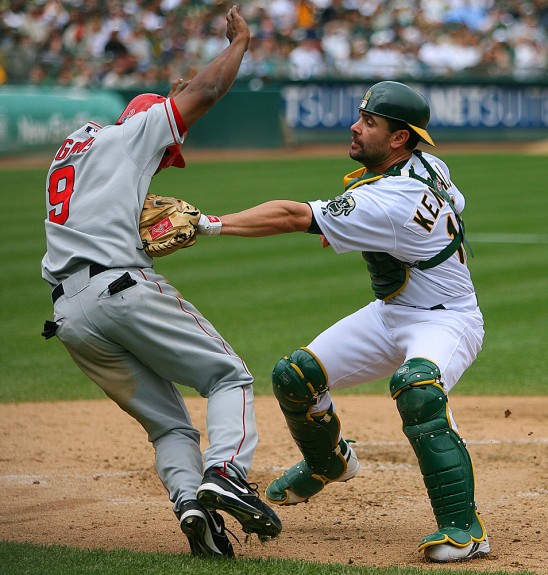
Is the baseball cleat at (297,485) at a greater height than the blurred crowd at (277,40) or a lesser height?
greater

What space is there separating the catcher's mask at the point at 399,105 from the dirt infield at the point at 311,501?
1.78m

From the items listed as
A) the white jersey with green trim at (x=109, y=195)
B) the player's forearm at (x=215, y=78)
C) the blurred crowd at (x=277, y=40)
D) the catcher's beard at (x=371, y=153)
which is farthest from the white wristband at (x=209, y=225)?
the blurred crowd at (x=277, y=40)

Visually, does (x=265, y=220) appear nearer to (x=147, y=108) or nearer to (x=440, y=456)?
(x=147, y=108)

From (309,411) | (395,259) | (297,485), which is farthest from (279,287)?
(395,259)

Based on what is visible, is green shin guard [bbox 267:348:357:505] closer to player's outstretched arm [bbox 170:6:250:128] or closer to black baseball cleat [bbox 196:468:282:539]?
black baseball cleat [bbox 196:468:282:539]

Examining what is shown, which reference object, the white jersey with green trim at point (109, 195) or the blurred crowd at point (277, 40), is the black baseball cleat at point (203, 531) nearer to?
the white jersey with green trim at point (109, 195)

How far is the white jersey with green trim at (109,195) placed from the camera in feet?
13.4

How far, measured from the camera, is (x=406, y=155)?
15.3 ft

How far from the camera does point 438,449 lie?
412 centimetres

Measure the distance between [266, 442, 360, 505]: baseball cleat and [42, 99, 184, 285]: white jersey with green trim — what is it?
1.40 metres

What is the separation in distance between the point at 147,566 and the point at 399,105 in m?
2.26

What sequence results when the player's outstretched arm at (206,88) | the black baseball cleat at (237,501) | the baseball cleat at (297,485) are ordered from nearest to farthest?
the black baseball cleat at (237,501)
the player's outstretched arm at (206,88)
the baseball cleat at (297,485)

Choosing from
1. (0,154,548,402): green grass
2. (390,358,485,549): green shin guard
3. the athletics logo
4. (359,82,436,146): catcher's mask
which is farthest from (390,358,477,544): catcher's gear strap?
(0,154,548,402): green grass

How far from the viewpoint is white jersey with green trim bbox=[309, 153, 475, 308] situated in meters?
4.34
